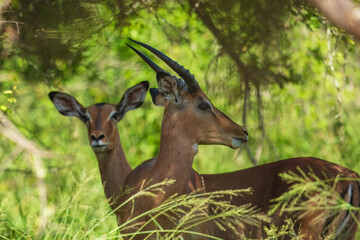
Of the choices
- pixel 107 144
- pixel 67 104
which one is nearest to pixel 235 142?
pixel 107 144

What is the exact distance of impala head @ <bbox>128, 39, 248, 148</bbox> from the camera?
457cm

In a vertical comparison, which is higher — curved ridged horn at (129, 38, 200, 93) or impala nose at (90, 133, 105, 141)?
curved ridged horn at (129, 38, 200, 93)

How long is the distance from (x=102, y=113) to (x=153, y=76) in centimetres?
260

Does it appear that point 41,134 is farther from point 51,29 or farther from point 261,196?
point 261,196

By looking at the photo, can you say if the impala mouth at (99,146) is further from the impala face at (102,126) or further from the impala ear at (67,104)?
the impala ear at (67,104)

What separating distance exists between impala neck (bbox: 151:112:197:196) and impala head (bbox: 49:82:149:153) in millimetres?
929

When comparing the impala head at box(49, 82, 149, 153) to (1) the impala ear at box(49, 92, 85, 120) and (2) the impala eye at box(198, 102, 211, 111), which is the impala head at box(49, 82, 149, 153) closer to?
Answer: (1) the impala ear at box(49, 92, 85, 120)

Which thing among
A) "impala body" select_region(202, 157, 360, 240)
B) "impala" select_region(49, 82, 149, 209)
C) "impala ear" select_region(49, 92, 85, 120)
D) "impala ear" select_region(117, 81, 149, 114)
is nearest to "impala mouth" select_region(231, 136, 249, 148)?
"impala body" select_region(202, 157, 360, 240)

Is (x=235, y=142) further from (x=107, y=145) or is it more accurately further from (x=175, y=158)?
(x=107, y=145)

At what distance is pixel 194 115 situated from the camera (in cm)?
461

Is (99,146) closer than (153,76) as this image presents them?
Yes

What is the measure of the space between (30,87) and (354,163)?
3.77 meters

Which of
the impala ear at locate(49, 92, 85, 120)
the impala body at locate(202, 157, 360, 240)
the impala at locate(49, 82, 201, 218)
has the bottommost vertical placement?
the impala body at locate(202, 157, 360, 240)

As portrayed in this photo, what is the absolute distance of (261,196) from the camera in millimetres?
5145
